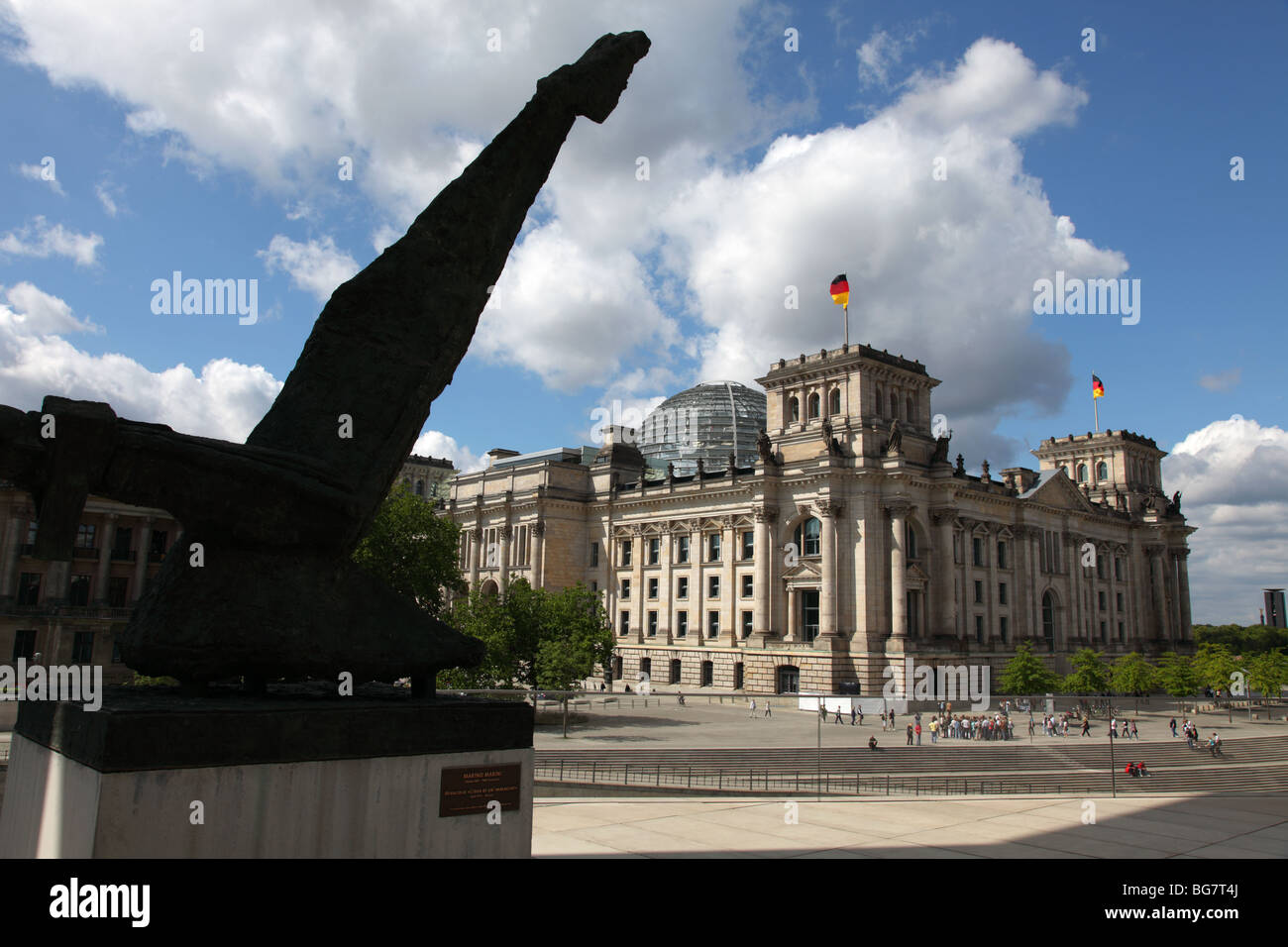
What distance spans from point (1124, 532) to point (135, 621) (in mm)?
98446

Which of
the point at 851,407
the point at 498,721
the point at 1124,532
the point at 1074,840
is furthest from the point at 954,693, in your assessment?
the point at 498,721

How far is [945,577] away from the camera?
208 feet

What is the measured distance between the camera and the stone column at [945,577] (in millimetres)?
63156

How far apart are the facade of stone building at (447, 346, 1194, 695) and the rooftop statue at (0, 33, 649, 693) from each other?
51823 millimetres

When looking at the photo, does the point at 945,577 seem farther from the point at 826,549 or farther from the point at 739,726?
the point at 739,726

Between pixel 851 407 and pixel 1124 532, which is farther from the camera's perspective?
pixel 1124 532

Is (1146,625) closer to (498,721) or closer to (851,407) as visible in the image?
(851,407)

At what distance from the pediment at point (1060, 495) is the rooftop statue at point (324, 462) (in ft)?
236

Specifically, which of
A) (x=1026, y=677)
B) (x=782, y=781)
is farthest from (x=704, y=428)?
(x=782, y=781)

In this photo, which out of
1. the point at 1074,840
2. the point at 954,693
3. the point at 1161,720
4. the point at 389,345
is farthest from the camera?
the point at 954,693

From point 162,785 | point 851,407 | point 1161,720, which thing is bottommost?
point 1161,720

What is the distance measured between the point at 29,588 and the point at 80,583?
2868mm

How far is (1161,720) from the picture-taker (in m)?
55.8

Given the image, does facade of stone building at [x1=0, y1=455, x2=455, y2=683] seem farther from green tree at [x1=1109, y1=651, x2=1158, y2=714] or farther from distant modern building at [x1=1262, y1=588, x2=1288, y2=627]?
distant modern building at [x1=1262, y1=588, x2=1288, y2=627]
